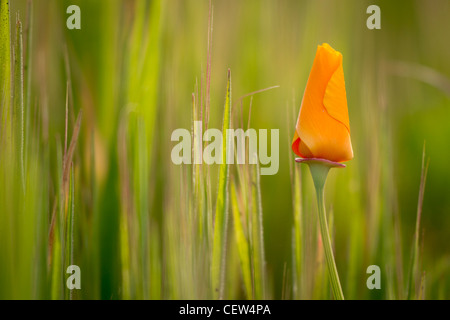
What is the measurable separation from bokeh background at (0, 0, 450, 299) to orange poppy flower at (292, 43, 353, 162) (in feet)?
0.40

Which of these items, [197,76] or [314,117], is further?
[197,76]

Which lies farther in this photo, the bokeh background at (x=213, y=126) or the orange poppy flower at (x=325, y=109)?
the bokeh background at (x=213, y=126)

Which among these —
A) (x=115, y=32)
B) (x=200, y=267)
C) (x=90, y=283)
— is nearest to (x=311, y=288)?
(x=200, y=267)

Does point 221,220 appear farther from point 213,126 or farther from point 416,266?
point 416,266

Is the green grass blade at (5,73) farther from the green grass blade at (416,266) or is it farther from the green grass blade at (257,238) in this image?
the green grass blade at (416,266)

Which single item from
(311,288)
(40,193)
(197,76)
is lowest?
(311,288)

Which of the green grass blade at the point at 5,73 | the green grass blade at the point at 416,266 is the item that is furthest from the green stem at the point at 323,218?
the green grass blade at the point at 5,73

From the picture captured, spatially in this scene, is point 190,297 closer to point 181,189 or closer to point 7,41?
point 181,189

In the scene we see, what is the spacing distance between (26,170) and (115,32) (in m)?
0.17

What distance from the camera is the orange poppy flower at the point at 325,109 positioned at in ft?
1.17

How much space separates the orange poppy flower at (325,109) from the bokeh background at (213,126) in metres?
0.12

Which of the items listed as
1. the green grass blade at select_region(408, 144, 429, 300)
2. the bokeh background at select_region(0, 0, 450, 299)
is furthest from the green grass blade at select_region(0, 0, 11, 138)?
the green grass blade at select_region(408, 144, 429, 300)

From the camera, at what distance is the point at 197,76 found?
19.2 inches

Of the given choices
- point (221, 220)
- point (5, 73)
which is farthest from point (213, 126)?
point (5, 73)
